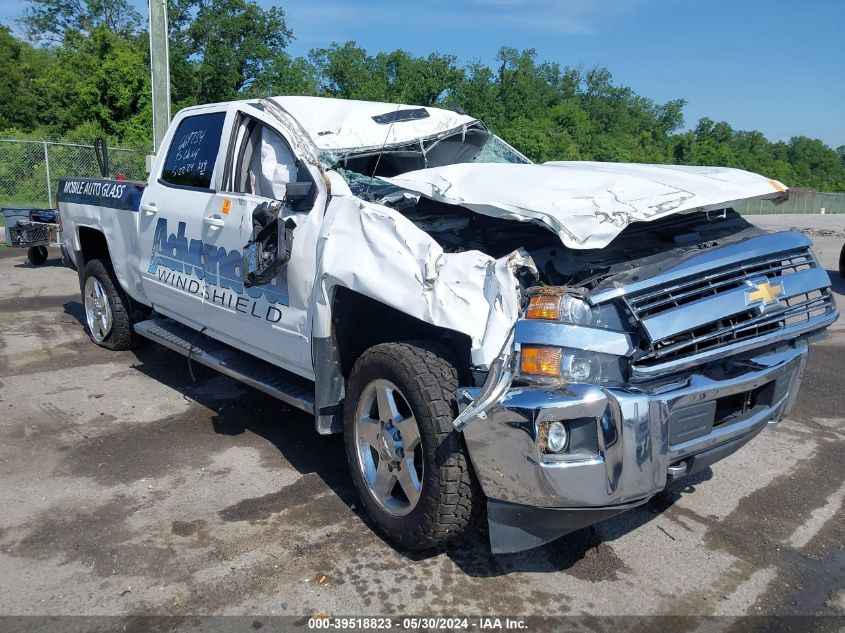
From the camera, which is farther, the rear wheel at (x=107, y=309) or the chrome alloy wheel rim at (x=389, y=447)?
the rear wheel at (x=107, y=309)

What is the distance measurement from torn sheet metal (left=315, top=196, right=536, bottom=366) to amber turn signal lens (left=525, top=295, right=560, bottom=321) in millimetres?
67

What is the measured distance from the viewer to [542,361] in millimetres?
2762

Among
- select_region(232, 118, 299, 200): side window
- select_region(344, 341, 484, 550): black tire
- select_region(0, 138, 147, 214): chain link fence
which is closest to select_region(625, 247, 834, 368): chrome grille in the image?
select_region(344, 341, 484, 550): black tire

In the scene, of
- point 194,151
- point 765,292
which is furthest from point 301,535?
point 194,151

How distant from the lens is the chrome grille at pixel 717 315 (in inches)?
113

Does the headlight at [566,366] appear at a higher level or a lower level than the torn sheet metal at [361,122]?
lower

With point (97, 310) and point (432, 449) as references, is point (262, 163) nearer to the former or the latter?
point (432, 449)

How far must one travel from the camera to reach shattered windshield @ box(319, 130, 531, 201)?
151 inches

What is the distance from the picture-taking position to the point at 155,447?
4609 millimetres

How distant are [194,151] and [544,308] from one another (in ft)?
10.5

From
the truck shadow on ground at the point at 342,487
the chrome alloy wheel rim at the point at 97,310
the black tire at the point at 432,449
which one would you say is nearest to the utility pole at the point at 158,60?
the chrome alloy wheel rim at the point at 97,310

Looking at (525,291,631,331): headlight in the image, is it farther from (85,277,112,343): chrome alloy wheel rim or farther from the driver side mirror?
(85,277,112,343): chrome alloy wheel rim

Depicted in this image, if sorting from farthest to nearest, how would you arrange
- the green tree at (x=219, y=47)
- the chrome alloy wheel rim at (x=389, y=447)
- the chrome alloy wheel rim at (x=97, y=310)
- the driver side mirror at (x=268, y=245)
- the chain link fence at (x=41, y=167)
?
the green tree at (x=219, y=47) → the chain link fence at (x=41, y=167) → the chrome alloy wheel rim at (x=97, y=310) → the driver side mirror at (x=268, y=245) → the chrome alloy wheel rim at (x=389, y=447)

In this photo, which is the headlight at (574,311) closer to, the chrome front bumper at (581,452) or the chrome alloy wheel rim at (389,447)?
the chrome front bumper at (581,452)
